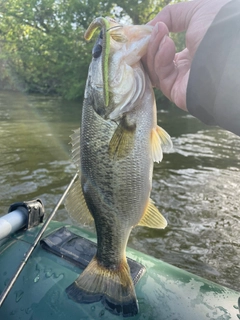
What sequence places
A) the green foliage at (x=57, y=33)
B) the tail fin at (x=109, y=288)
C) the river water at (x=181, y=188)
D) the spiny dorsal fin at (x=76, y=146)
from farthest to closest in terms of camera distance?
the green foliage at (x=57, y=33)
the river water at (x=181, y=188)
the spiny dorsal fin at (x=76, y=146)
the tail fin at (x=109, y=288)

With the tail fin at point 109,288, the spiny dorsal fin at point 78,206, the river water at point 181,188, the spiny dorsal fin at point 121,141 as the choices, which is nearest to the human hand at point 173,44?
the spiny dorsal fin at point 121,141

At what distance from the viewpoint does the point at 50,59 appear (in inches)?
989

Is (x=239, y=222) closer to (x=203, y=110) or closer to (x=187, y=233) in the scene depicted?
(x=187, y=233)

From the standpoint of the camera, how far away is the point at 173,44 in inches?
72.9

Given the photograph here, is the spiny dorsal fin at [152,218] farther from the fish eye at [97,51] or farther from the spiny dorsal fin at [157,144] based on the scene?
the fish eye at [97,51]

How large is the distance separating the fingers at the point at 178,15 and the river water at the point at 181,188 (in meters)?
3.14

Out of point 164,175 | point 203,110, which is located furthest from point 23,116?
point 203,110

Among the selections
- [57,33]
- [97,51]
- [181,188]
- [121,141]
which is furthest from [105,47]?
[57,33]

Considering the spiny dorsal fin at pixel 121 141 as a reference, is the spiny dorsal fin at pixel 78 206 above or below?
below

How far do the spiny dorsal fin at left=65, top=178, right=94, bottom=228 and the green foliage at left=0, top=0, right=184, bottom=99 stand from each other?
22.5 m

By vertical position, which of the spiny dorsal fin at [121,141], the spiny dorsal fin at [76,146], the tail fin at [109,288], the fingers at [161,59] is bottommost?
the tail fin at [109,288]

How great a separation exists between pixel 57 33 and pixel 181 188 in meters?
21.1

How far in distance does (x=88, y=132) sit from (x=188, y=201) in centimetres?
445

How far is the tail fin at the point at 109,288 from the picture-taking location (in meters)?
1.86
